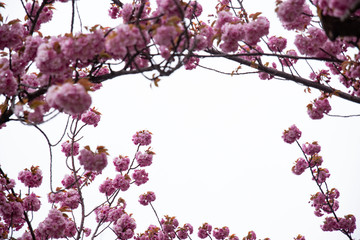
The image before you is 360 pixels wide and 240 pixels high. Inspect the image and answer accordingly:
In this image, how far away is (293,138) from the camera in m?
6.05

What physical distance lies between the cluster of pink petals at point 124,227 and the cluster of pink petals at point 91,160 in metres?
3.56

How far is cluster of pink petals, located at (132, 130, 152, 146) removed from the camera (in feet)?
19.9

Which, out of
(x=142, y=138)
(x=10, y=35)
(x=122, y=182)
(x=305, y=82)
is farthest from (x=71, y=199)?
(x=305, y=82)

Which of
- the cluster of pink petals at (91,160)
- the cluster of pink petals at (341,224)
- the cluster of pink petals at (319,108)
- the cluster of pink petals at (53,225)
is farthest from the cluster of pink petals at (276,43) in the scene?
the cluster of pink petals at (341,224)

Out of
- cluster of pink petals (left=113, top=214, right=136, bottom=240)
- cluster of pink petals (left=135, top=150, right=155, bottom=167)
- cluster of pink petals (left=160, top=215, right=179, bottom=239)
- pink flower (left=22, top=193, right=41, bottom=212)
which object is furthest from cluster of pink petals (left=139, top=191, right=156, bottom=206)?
pink flower (left=22, top=193, right=41, bottom=212)

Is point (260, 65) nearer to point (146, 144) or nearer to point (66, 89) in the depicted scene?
point (66, 89)

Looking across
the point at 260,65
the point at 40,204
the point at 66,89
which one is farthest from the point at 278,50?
the point at 40,204

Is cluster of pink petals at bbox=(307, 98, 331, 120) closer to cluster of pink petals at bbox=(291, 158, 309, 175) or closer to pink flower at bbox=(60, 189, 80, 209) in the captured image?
cluster of pink petals at bbox=(291, 158, 309, 175)

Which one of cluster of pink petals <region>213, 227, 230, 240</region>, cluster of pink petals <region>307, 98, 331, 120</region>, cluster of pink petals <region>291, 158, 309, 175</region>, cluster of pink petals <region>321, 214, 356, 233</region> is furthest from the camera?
cluster of pink petals <region>213, 227, 230, 240</region>

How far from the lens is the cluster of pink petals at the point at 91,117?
526 cm

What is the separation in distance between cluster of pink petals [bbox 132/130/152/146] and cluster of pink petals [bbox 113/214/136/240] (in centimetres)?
193

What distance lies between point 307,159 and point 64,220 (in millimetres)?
6093

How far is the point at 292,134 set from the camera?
237 inches

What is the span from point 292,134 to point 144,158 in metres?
4.05
